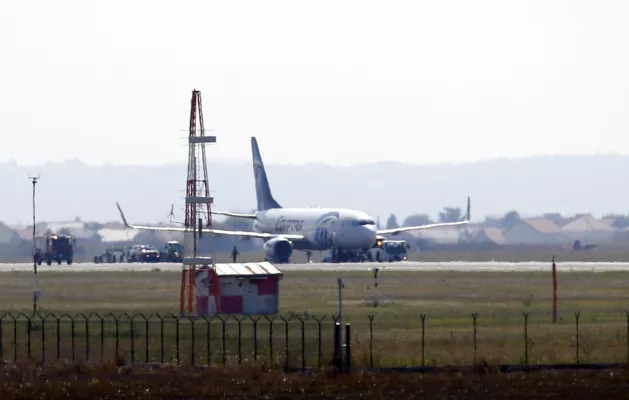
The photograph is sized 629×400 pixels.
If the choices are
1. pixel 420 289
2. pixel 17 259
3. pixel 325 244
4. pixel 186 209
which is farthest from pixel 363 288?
pixel 17 259

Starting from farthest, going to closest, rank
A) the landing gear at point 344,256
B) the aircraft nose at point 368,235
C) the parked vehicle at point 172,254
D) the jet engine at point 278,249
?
the parked vehicle at point 172,254, the landing gear at point 344,256, the jet engine at point 278,249, the aircraft nose at point 368,235

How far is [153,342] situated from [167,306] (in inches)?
704

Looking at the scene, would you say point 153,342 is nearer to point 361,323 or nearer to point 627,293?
point 361,323

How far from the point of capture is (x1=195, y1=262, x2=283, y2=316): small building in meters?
55.3

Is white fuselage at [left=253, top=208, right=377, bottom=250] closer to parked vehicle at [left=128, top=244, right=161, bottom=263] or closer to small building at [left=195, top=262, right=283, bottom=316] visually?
parked vehicle at [left=128, top=244, right=161, bottom=263]

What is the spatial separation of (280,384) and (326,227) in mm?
87787

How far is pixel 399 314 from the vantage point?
56.2 meters

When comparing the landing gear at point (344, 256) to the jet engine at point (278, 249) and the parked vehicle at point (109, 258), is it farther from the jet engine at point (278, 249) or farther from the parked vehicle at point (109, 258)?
the parked vehicle at point (109, 258)

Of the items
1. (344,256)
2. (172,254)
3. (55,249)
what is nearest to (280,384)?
(344,256)

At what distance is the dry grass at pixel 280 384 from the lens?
3206 centimetres

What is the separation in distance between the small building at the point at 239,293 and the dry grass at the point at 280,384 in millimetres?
18228

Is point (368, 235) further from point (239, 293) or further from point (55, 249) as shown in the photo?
point (239, 293)

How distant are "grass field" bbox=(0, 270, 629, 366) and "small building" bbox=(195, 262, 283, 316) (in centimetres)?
161

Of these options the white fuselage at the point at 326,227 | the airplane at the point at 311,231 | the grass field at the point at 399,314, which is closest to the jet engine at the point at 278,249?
the airplane at the point at 311,231
